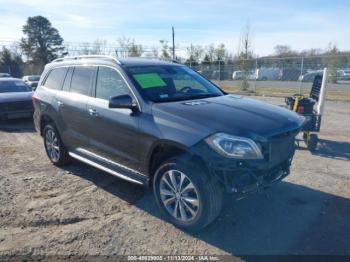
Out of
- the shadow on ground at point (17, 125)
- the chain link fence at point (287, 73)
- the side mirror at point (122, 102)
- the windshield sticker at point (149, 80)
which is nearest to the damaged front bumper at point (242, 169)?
the side mirror at point (122, 102)

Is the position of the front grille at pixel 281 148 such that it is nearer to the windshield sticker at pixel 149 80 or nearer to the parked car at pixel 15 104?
the windshield sticker at pixel 149 80

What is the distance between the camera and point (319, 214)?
3914mm

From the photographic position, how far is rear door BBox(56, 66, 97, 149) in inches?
188

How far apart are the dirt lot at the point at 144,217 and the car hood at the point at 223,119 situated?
765 millimetres

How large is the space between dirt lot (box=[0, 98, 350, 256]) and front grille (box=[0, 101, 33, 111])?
4691mm

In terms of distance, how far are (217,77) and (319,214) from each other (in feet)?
81.7

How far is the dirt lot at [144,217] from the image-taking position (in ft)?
10.9

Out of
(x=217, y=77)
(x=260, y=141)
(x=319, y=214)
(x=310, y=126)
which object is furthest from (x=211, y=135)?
(x=217, y=77)

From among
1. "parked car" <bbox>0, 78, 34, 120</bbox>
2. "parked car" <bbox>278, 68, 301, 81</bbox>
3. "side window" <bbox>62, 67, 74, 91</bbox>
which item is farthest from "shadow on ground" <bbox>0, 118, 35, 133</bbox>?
"parked car" <bbox>278, 68, 301, 81</bbox>

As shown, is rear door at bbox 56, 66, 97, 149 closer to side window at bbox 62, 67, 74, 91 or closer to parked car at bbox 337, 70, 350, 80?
side window at bbox 62, 67, 74, 91

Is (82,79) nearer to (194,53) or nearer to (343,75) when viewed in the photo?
(343,75)

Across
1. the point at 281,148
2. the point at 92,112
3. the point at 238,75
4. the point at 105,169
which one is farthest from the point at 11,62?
the point at 281,148

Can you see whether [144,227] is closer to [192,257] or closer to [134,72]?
[192,257]

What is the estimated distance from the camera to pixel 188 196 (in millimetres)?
3502
